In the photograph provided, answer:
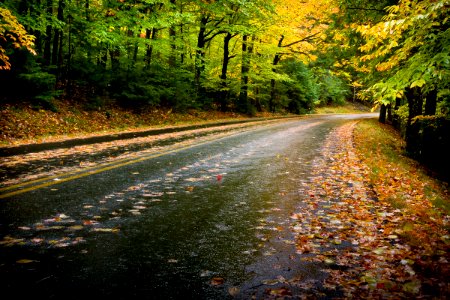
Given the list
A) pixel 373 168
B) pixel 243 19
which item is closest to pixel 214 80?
pixel 243 19

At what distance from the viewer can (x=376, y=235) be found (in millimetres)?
4289

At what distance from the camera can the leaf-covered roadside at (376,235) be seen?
3.08m

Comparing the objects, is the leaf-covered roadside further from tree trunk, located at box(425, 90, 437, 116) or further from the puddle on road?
tree trunk, located at box(425, 90, 437, 116)

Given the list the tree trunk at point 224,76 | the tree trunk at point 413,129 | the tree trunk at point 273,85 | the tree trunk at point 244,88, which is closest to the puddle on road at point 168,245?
the tree trunk at point 413,129

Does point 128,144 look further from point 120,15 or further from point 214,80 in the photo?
point 214,80

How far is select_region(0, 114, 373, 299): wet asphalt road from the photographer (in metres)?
2.91

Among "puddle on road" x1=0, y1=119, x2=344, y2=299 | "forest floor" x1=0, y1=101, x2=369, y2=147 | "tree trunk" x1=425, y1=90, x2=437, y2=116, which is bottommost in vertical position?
"puddle on road" x1=0, y1=119, x2=344, y2=299

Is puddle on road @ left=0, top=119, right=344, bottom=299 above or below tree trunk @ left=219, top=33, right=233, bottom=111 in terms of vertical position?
below

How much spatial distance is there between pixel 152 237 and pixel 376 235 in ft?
9.87

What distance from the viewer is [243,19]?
83.2 feet

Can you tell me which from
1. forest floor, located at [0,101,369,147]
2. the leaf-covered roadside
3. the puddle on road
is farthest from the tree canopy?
the puddle on road

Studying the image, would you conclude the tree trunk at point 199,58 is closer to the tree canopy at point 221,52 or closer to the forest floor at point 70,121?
the tree canopy at point 221,52

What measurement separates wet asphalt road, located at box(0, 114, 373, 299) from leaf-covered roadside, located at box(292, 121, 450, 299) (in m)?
0.31

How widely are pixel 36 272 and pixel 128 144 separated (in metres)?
8.56
